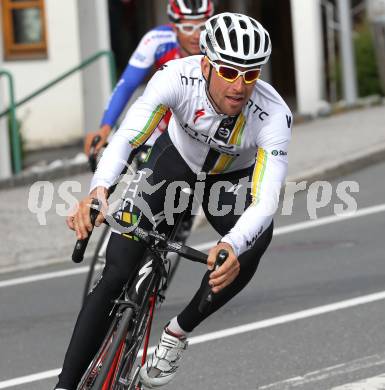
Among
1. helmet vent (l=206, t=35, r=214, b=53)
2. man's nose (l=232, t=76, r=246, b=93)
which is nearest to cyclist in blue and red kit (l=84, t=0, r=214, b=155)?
helmet vent (l=206, t=35, r=214, b=53)

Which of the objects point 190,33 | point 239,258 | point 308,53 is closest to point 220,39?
point 239,258

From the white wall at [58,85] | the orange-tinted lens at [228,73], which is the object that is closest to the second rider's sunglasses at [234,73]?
the orange-tinted lens at [228,73]

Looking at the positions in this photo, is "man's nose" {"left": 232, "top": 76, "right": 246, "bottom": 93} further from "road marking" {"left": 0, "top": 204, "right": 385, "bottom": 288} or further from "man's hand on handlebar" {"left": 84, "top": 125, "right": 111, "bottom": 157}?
"road marking" {"left": 0, "top": 204, "right": 385, "bottom": 288}

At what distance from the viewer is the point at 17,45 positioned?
1919cm

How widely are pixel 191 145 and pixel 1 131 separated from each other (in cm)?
900

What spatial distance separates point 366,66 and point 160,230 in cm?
1499

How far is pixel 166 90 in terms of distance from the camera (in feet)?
19.3

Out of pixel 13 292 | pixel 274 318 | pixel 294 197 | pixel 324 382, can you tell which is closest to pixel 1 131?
pixel 294 197

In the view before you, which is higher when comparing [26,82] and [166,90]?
[166,90]

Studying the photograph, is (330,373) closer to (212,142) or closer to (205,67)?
(212,142)

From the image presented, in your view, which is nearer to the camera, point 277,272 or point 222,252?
point 222,252

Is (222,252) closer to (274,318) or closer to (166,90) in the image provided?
(166,90)

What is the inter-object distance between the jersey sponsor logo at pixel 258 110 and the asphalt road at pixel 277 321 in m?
1.53

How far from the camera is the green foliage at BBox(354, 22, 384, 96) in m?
20.6
